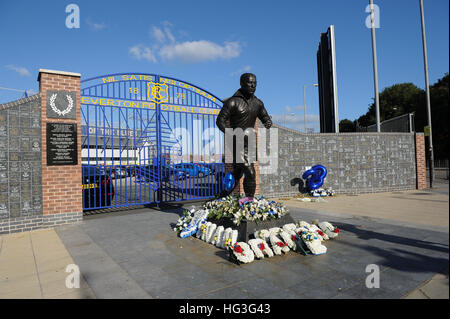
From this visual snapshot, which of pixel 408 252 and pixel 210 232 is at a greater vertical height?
pixel 210 232

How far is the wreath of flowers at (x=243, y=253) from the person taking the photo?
366 cm

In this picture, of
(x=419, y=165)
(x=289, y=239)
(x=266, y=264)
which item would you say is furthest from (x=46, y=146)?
(x=419, y=165)

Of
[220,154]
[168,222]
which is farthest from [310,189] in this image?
[168,222]

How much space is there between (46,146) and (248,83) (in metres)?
4.64

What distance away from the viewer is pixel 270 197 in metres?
9.60

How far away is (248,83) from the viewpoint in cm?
493

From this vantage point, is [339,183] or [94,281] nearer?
[94,281]

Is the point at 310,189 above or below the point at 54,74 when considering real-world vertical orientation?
below

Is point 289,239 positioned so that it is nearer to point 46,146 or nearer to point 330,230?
point 330,230

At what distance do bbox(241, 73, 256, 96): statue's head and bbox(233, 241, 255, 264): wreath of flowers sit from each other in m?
2.71
